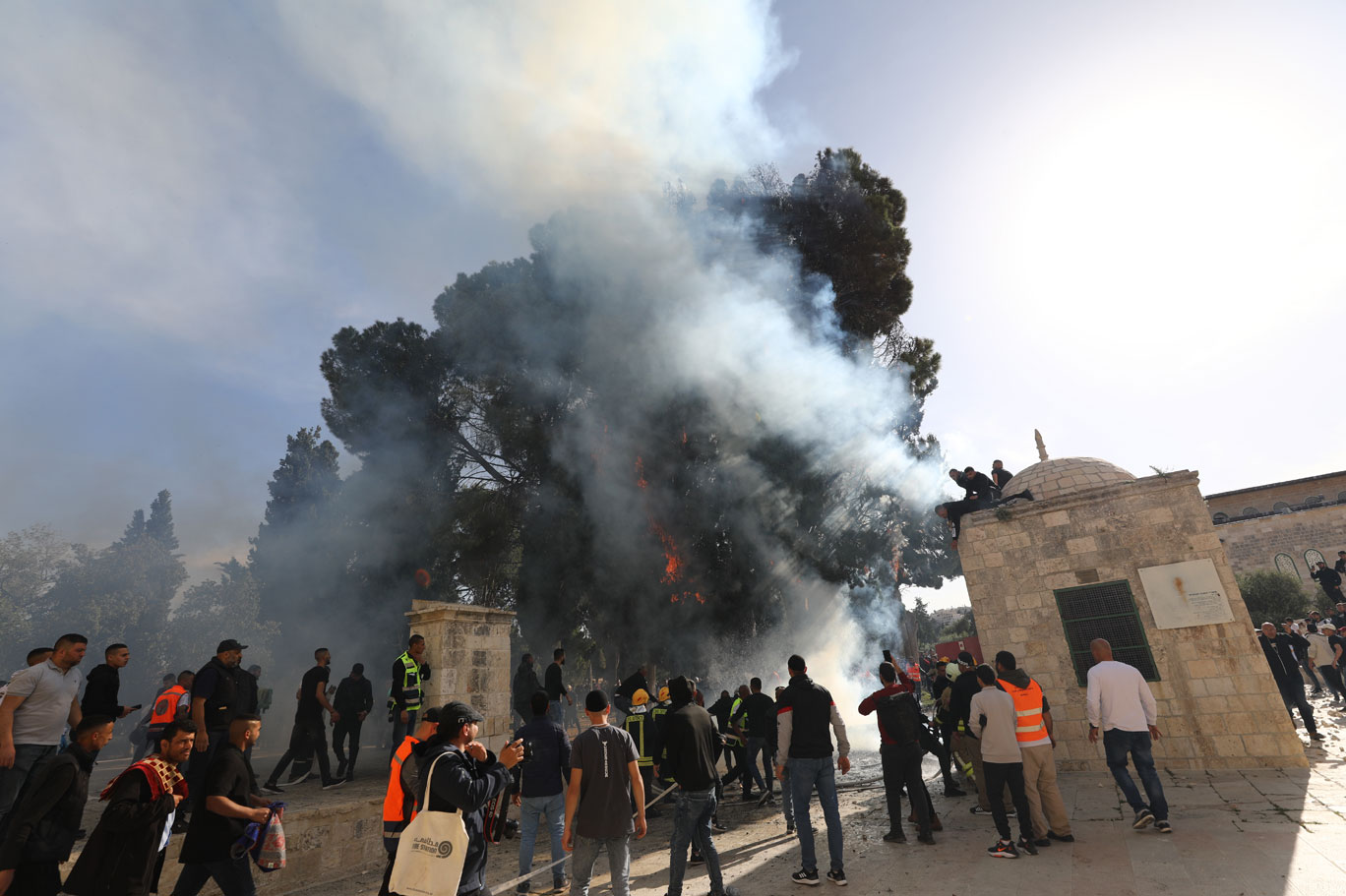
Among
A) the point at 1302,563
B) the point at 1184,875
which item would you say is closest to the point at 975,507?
the point at 1184,875

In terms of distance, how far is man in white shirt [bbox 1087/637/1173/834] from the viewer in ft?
16.2

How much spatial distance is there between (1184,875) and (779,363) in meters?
14.9

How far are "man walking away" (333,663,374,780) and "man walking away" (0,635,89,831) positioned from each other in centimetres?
275

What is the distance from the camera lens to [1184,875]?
3.86 metres

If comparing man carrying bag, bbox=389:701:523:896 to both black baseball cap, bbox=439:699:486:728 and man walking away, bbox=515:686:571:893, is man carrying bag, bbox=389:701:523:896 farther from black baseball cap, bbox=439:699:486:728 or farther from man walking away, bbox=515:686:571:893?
man walking away, bbox=515:686:571:893

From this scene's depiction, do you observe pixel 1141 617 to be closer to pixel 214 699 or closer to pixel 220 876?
pixel 220 876

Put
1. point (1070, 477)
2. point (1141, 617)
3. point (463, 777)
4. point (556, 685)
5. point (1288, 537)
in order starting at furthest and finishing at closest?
point (1288, 537) < point (1070, 477) < point (1141, 617) < point (556, 685) < point (463, 777)

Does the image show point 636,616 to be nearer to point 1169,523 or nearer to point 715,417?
point 715,417

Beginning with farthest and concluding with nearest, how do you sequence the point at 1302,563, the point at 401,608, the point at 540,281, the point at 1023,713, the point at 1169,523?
1. the point at 1302,563
2. the point at 540,281
3. the point at 401,608
4. the point at 1169,523
5. the point at 1023,713

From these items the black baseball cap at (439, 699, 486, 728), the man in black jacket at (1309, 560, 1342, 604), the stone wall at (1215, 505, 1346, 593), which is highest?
the stone wall at (1215, 505, 1346, 593)

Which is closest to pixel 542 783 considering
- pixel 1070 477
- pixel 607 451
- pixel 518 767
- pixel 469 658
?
pixel 518 767

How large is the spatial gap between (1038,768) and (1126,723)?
36.6 inches

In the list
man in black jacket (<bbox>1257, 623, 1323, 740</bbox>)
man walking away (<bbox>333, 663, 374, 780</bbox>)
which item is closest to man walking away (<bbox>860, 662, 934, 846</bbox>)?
man walking away (<bbox>333, 663, 374, 780</bbox>)

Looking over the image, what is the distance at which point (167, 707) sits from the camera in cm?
561
